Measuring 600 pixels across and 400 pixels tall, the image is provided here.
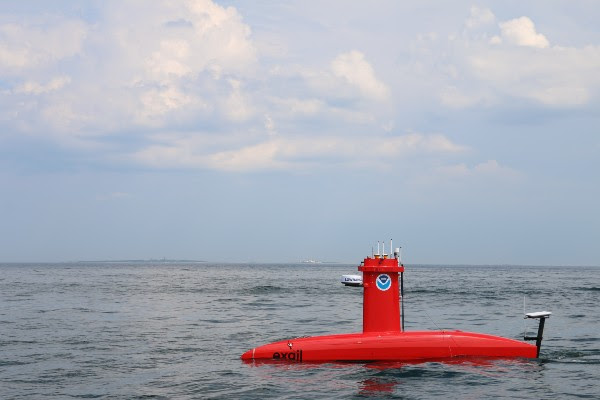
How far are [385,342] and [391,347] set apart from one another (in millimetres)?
218

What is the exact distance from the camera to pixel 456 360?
61.8ft

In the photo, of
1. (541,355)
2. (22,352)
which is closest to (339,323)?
(541,355)

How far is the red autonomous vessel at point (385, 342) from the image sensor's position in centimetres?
1867

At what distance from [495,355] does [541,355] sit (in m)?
3.39

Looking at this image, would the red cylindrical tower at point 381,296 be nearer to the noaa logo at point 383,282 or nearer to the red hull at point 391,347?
the noaa logo at point 383,282

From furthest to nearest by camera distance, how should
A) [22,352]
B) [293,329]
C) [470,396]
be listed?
[293,329] → [22,352] → [470,396]

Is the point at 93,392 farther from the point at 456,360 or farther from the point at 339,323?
the point at 339,323

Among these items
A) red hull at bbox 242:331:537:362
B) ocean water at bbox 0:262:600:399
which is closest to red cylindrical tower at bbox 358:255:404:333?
red hull at bbox 242:331:537:362

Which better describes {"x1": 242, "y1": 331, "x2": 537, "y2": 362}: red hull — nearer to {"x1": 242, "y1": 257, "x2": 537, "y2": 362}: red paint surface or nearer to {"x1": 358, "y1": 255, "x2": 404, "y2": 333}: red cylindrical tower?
{"x1": 242, "y1": 257, "x2": 537, "y2": 362}: red paint surface

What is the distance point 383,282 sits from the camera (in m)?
19.2

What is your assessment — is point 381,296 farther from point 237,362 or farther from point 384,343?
point 237,362

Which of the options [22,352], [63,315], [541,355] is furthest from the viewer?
[63,315]

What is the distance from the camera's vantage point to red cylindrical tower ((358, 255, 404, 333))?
754 inches

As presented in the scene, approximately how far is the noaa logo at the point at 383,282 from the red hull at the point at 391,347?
1.30 m
